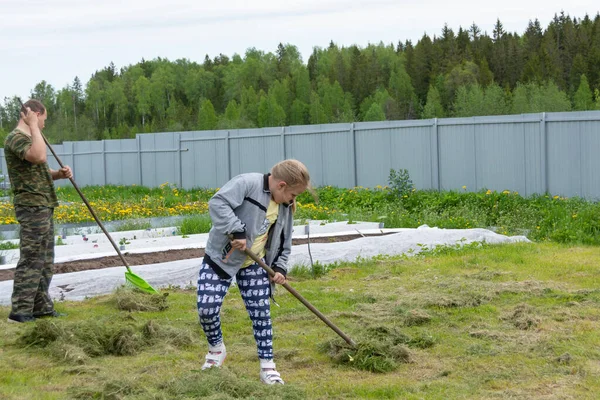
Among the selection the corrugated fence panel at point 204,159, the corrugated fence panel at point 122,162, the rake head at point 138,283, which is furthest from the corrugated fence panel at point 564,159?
the corrugated fence panel at point 122,162

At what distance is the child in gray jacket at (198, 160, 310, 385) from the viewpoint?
4.59m

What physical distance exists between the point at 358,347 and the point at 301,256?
3.70 m

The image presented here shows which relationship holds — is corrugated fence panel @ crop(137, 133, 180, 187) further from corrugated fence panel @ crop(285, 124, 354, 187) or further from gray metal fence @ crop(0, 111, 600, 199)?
corrugated fence panel @ crop(285, 124, 354, 187)

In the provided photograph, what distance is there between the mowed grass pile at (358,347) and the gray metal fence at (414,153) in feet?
22.0

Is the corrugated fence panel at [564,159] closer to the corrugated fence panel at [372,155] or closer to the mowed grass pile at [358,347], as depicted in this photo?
the corrugated fence panel at [372,155]

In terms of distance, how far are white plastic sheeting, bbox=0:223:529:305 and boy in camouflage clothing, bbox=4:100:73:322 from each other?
2.95ft

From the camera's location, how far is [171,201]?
676 inches

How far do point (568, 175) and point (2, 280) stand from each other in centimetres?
991

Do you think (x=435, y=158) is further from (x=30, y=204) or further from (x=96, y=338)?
(x=96, y=338)

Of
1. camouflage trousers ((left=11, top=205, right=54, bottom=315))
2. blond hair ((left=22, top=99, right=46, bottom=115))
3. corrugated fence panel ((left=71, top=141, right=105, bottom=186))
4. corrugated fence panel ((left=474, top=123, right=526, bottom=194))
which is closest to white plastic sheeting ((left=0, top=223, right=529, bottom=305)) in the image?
camouflage trousers ((left=11, top=205, right=54, bottom=315))

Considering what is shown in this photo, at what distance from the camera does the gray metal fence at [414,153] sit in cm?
1434

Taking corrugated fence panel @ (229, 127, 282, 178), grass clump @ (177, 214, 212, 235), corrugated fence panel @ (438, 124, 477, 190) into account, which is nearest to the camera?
grass clump @ (177, 214, 212, 235)

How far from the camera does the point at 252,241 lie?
4684 mm

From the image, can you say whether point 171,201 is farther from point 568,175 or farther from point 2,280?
point 2,280
